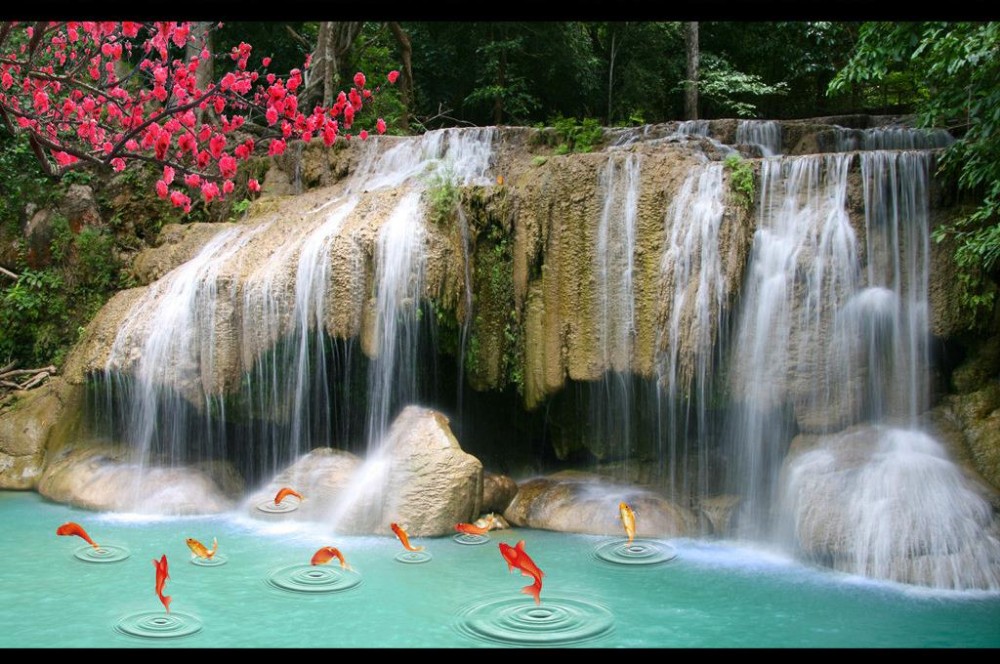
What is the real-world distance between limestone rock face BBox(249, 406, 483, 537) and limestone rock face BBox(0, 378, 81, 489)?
3.08m

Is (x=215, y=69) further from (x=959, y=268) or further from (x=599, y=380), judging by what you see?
(x=959, y=268)

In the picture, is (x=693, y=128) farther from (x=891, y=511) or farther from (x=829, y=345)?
(x=891, y=511)

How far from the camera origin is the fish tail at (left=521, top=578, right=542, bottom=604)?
5.81 m

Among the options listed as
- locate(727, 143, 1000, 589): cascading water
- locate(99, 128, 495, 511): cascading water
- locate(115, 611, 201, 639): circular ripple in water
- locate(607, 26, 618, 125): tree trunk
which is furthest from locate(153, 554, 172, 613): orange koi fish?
locate(607, 26, 618, 125): tree trunk

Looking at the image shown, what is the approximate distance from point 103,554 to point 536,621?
387 centimetres

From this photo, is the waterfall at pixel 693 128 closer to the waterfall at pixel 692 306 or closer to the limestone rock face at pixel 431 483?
the waterfall at pixel 692 306

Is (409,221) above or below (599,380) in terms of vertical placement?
above

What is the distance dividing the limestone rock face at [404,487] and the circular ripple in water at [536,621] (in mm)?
1833

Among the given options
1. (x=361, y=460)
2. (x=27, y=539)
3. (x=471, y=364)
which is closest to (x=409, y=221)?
(x=471, y=364)

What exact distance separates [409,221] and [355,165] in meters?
3.45

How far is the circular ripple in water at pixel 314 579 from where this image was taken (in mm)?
6309

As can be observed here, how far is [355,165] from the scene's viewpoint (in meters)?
12.1

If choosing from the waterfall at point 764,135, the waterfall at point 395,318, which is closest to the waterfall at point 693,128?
the waterfall at point 764,135

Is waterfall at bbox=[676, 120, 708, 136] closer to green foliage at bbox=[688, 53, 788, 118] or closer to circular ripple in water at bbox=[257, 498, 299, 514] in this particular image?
green foliage at bbox=[688, 53, 788, 118]
